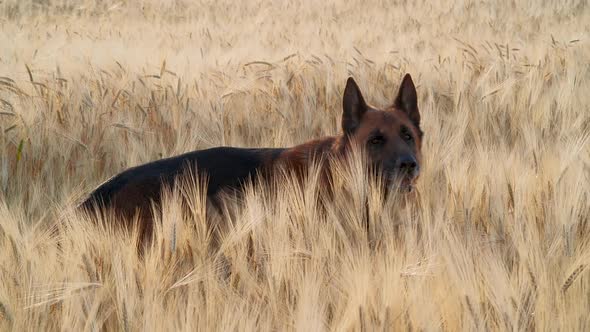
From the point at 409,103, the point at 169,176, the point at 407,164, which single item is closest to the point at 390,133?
the point at 407,164

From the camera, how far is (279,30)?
39.1 feet

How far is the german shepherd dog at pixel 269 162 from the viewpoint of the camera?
11.4 ft

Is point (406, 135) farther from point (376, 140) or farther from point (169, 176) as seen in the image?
point (169, 176)

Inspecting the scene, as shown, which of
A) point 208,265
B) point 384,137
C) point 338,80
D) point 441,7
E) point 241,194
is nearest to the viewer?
point 208,265

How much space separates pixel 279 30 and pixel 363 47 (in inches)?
127

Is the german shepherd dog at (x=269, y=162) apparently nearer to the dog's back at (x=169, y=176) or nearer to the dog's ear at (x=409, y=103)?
the dog's back at (x=169, y=176)

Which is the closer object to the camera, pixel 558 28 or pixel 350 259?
pixel 350 259

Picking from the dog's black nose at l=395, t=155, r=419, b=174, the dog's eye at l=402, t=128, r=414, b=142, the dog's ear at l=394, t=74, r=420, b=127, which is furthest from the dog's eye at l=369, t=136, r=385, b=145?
the dog's ear at l=394, t=74, r=420, b=127

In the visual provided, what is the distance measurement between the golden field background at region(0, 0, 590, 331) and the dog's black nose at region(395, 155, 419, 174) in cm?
13

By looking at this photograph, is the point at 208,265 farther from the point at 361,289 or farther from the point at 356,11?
the point at 356,11

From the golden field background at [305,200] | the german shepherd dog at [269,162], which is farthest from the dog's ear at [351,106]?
the golden field background at [305,200]

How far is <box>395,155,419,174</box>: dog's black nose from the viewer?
352 centimetres

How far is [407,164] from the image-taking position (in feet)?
11.6

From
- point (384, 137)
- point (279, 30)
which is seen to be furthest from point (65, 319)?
point (279, 30)
